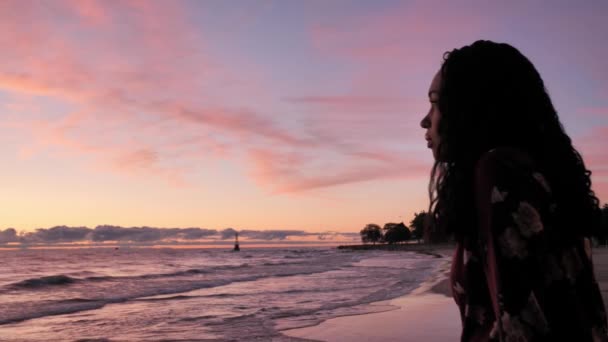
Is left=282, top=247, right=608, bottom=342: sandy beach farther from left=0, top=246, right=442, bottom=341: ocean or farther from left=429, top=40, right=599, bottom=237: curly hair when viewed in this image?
left=429, top=40, right=599, bottom=237: curly hair

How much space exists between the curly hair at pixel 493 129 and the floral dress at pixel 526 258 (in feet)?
0.24

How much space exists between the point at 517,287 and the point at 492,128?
1.54ft

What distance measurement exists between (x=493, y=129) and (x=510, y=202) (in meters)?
0.31

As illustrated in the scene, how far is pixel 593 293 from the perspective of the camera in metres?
1.55

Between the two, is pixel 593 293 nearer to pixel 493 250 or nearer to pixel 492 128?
pixel 493 250

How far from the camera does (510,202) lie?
1.36 m

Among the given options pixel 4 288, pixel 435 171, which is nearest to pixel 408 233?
pixel 4 288

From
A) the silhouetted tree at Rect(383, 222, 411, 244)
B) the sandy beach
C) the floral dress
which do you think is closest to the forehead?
the floral dress

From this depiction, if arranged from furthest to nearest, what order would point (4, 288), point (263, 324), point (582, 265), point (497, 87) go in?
point (4, 288), point (263, 324), point (497, 87), point (582, 265)

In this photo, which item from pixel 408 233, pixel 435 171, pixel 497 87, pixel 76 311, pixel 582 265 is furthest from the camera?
pixel 408 233

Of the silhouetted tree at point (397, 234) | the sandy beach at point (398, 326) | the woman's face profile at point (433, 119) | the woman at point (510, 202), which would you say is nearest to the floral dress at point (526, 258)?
the woman at point (510, 202)

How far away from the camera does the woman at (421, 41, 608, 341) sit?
1365 mm

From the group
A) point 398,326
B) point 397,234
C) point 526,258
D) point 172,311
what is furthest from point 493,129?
point 397,234

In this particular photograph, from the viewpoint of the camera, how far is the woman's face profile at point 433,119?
1739 millimetres
